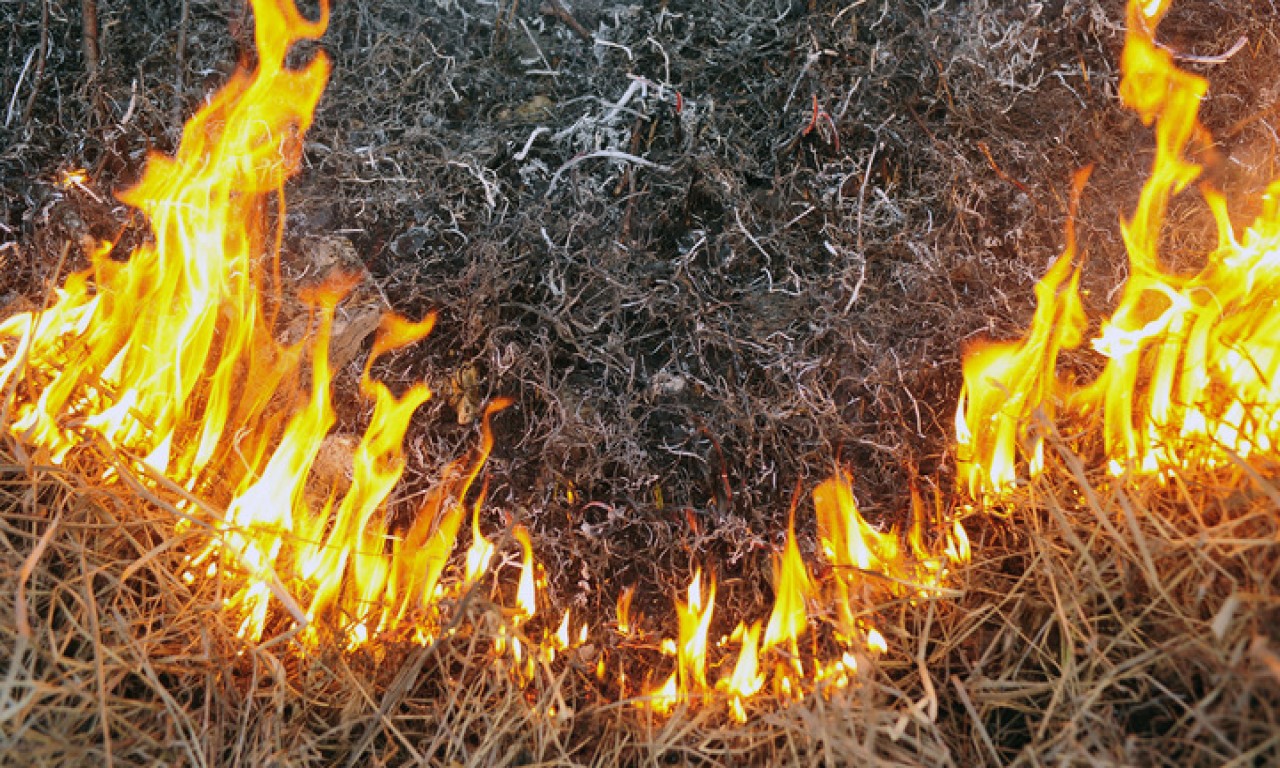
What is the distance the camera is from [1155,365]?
91.7 inches

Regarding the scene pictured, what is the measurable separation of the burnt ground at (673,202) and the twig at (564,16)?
1cm

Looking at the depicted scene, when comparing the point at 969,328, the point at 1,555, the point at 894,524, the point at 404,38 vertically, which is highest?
the point at 404,38

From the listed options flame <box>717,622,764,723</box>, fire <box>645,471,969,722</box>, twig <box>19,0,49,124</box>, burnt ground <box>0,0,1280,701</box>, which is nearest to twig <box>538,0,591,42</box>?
burnt ground <box>0,0,1280,701</box>

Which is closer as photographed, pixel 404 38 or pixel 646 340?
pixel 646 340

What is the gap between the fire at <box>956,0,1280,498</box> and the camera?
7.15 ft

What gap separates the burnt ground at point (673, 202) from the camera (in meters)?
2.60

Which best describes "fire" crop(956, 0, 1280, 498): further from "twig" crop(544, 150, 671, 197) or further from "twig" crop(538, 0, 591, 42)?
"twig" crop(538, 0, 591, 42)

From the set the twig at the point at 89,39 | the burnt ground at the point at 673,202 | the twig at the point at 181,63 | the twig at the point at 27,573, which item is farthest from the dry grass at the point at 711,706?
the twig at the point at 89,39

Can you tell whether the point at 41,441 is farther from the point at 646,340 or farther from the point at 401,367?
the point at 646,340

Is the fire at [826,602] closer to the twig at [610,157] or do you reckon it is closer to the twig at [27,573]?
the twig at [610,157]

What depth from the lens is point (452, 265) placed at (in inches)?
Answer: 110

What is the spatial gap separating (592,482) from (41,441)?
1335 mm

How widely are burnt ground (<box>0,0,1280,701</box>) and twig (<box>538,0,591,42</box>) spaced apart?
1 cm

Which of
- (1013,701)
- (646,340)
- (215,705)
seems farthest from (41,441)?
(1013,701)
